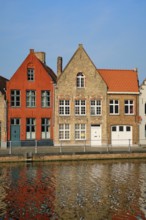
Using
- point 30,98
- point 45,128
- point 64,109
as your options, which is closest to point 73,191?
point 64,109

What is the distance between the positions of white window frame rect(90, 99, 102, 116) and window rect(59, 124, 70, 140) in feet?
10.8

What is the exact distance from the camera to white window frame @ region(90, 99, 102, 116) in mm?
39812

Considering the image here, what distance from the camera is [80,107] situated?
3988cm

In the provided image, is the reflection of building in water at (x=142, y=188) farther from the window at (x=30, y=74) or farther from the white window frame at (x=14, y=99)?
the window at (x=30, y=74)

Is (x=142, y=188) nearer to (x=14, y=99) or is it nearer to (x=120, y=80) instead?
(x=14, y=99)

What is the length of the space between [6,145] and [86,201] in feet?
79.3

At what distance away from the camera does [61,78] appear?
39.9 m

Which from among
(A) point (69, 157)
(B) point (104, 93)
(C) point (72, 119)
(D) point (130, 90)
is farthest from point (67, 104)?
(A) point (69, 157)

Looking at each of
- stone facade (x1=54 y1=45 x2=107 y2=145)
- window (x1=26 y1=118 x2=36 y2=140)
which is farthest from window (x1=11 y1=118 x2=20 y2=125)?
stone facade (x1=54 y1=45 x2=107 y2=145)

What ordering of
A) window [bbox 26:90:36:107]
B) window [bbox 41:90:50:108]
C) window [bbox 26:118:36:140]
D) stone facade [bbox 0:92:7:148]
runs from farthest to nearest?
window [bbox 41:90:50:108] < window [bbox 26:90:36:107] < window [bbox 26:118:36:140] < stone facade [bbox 0:92:7:148]

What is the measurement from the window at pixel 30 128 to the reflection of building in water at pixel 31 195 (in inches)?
595

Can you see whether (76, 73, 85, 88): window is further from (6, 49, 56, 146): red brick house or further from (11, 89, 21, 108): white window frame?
(11, 89, 21, 108): white window frame

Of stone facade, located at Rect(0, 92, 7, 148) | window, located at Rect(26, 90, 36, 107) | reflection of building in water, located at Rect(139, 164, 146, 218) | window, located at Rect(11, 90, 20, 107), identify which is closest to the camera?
reflection of building in water, located at Rect(139, 164, 146, 218)

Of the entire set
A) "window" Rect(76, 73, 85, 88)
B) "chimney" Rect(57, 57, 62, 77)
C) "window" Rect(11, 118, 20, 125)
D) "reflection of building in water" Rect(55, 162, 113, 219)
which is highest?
"chimney" Rect(57, 57, 62, 77)
